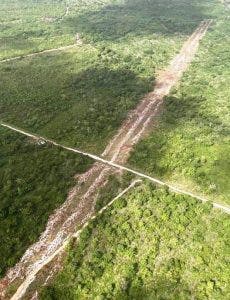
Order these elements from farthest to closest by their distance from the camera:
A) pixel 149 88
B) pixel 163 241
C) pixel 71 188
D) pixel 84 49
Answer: pixel 84 49 < pixel 149 88 < pixel 71 188 < pixel 163 241

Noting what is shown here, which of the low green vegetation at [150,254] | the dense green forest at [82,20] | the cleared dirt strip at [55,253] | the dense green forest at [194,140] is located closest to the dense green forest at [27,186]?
the cleared dirt strip at [55,253]

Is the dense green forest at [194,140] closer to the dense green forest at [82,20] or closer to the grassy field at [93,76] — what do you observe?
the grassy field at [93,76]

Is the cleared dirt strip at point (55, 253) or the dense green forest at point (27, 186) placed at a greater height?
the dense green forest at point (27, 186)

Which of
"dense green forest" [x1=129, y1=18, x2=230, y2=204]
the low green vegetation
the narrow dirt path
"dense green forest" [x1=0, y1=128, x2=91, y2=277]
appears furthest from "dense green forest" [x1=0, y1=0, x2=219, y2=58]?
the low green vegetation

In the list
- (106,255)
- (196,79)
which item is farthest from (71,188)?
(196,79)

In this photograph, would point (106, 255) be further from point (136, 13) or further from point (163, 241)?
point (136, 13)

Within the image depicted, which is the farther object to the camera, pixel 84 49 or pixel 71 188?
pixel 84 49

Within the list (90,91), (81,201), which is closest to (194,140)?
(81,201)
